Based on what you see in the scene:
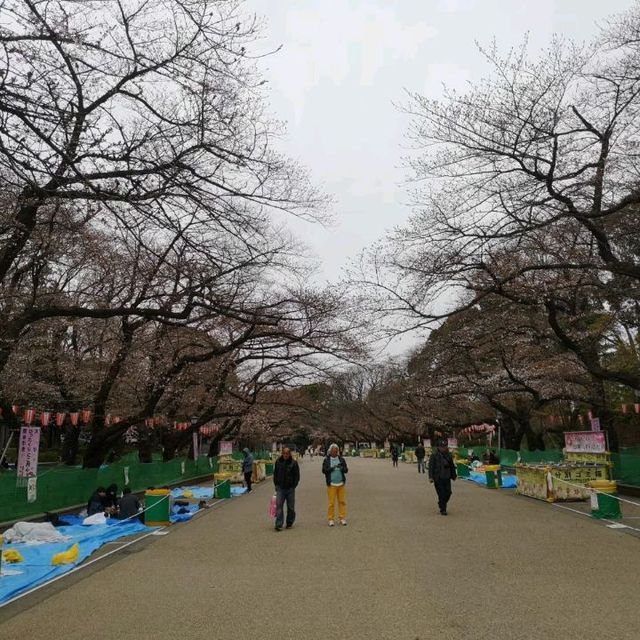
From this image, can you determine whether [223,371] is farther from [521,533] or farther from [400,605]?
[400,605]

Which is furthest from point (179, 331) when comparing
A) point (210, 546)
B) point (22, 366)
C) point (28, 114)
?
point (28, 114)

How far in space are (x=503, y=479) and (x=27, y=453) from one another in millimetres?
18738

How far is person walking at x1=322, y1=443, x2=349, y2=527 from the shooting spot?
12688 millimetres

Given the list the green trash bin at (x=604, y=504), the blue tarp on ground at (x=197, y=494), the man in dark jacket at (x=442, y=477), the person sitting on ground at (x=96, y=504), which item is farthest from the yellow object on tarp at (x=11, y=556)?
the blue tarp on ground at (x=197, y=494)

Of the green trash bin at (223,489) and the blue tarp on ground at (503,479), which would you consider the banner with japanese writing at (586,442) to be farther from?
the green trash bin at (223,489)

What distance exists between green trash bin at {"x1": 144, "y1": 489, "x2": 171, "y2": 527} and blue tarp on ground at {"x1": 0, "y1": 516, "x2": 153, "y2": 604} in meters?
0.27

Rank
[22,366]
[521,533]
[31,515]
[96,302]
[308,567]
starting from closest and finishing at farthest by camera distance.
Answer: [308,567]
[521,533]
[31,515]
[96,302]
[22,366]

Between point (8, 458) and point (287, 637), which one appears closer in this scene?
point (287, 637)

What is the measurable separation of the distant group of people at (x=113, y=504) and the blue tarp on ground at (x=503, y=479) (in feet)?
46.2

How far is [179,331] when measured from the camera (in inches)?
811

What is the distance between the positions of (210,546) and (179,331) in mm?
11083

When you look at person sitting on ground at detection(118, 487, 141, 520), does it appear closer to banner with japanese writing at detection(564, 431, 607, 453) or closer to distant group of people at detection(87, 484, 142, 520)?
distant group of people at detection(87, 484, 142, 520)

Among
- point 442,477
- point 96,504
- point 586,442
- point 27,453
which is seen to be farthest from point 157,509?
point 586,442

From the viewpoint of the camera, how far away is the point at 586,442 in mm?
20438
